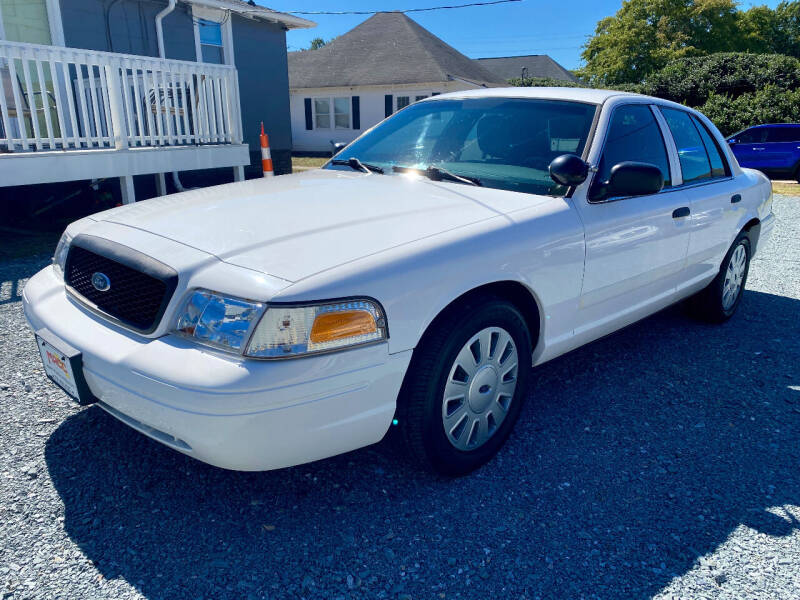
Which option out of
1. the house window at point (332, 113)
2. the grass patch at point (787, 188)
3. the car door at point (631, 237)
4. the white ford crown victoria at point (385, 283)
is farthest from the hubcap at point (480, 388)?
the house window at point (332, 113)

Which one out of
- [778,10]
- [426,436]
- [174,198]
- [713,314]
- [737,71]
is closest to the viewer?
[426,436]

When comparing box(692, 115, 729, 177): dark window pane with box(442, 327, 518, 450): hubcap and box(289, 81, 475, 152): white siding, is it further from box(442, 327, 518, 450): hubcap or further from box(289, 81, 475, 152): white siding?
box(289, 81, 475, 152): white siding

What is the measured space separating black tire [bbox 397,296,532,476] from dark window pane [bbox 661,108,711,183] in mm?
2052

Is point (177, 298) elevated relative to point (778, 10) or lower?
lower

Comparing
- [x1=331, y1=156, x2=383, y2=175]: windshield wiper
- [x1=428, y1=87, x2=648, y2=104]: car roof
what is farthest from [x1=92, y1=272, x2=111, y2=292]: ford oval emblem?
[x1=428, y1=87, x2=648, y2=104]: car roof

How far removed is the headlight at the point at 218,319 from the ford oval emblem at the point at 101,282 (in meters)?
0.48

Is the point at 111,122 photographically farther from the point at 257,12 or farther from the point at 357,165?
the point at 257,12

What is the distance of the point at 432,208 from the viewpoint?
2.76 meters

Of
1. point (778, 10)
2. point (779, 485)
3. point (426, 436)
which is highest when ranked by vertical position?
point (778, 10)

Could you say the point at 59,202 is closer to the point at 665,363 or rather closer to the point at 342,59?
the point at 665,363

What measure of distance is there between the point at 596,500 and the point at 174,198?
8.06 ft

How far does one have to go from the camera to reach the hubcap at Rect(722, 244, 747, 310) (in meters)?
4.66

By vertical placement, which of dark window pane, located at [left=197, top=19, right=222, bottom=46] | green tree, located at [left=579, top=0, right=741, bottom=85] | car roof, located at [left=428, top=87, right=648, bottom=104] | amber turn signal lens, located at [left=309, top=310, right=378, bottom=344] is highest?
green tree, located at [left=579, top=0, right=741, bottom=85]

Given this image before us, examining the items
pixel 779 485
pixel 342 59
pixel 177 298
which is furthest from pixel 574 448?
pixel 342 59
